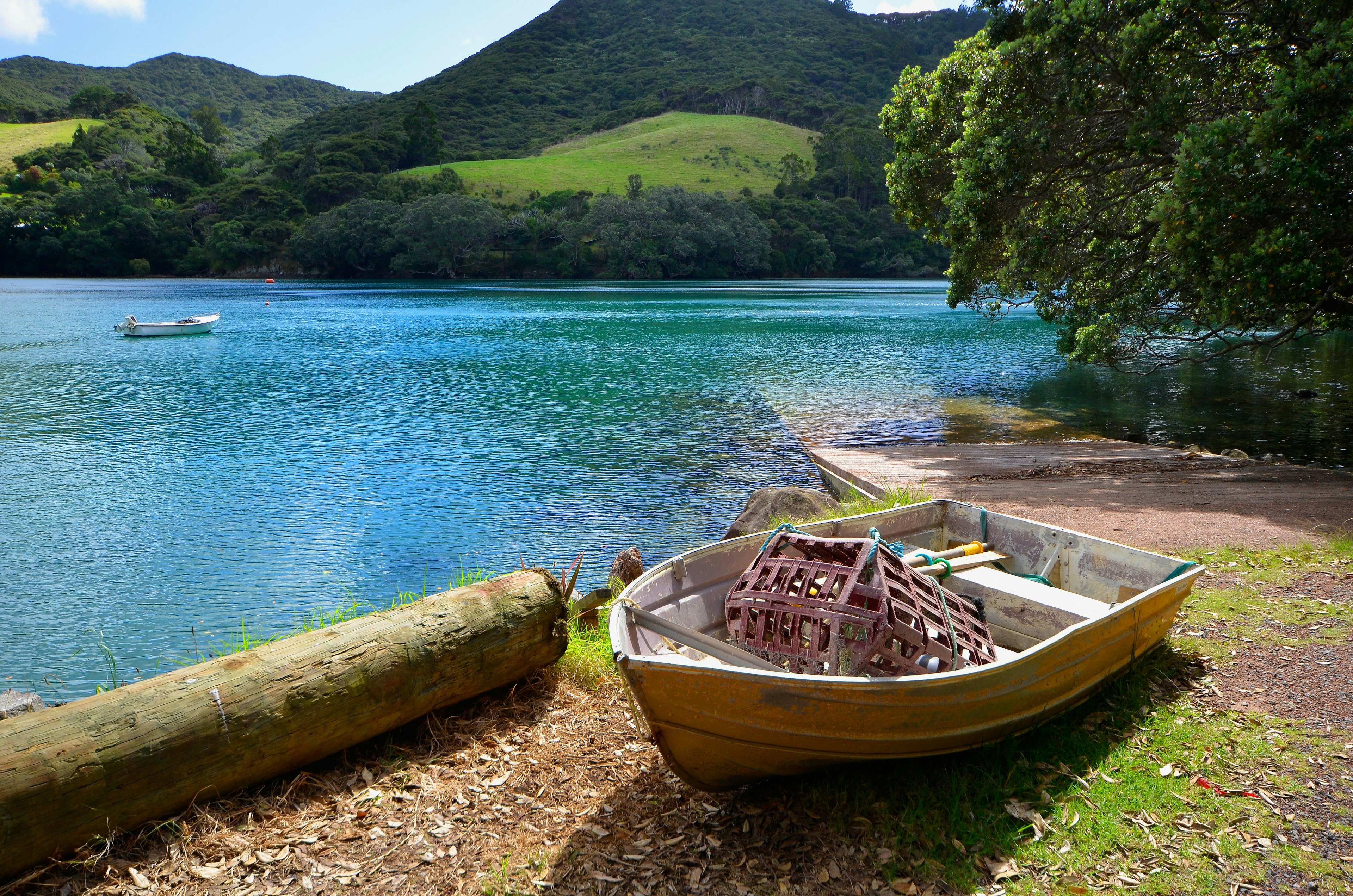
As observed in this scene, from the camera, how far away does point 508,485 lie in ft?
52.1

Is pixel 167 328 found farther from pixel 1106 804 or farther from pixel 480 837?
pixel 1106 804

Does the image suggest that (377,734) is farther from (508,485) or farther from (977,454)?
(977,454)

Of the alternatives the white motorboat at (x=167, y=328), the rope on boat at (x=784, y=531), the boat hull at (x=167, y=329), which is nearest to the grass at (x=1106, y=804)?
the rope on boat at (x=784, y=531)

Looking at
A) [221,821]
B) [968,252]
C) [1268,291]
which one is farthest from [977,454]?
[221,821]

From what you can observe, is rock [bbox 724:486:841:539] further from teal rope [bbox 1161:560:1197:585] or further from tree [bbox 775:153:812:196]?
tree [bbox 775:153:812:196]

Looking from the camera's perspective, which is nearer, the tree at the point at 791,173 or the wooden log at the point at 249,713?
the wooden log at the point at 249,713

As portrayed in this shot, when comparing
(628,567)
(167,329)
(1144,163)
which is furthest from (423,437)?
(167,329)

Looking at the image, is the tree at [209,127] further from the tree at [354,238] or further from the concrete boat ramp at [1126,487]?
the concrete boat ramp at [1126,487]

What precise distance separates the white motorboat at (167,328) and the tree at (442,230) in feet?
194

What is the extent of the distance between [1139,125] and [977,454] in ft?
22.2

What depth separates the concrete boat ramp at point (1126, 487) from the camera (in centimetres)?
1048

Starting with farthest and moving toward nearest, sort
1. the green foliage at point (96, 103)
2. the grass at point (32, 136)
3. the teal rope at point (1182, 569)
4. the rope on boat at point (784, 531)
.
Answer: the green foliage at point (96, 103)
the grass at point (32, 136)
the teal rope at point (1182, 569)
the rope on boat at point (784, 531)

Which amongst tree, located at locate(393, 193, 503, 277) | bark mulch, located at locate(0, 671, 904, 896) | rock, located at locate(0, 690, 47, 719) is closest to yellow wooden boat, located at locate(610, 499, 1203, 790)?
bark mulch, located at locate(0, 671, 904, 896)

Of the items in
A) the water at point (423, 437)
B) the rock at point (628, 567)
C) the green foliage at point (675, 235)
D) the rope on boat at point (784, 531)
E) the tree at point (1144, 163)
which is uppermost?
the green foliage at point (675, 235)
